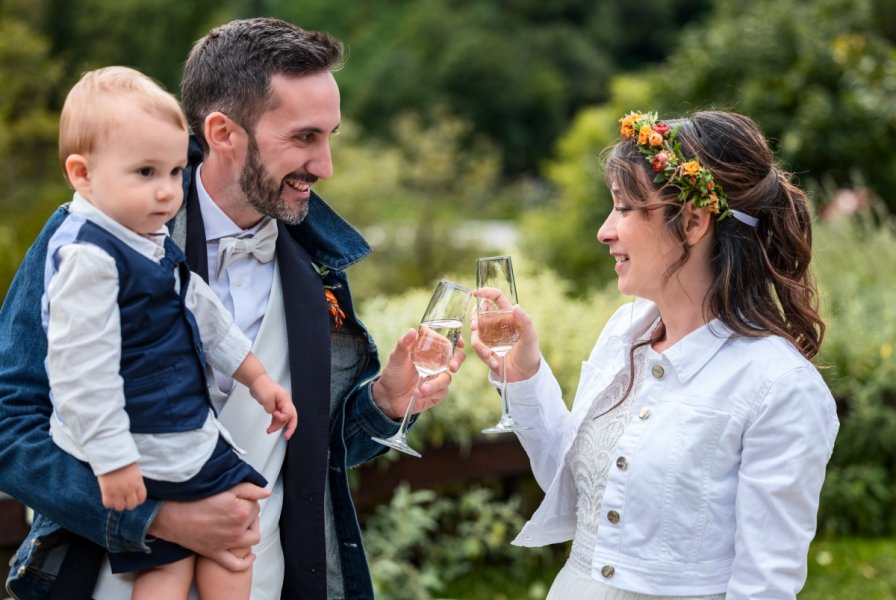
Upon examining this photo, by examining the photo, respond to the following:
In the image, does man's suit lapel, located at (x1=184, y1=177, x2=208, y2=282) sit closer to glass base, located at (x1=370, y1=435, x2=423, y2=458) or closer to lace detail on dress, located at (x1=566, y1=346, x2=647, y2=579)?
glass base, located at (x1=370, y1=435, x2=423, y2=458)

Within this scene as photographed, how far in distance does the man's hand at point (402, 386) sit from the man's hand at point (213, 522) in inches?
22.9

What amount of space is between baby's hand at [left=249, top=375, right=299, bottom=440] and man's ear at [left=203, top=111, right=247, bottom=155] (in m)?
0.59

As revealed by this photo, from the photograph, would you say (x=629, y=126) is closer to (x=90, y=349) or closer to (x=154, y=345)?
(x=154, y=345)

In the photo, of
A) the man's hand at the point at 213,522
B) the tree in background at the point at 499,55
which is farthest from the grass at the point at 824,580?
the tree in background at the point at 499,55

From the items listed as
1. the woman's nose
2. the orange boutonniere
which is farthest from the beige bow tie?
the woman's nose

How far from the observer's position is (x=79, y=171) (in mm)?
2080

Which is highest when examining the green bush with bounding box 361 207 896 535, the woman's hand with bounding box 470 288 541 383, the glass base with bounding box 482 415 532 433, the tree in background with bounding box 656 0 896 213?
the tree in background with bounding box 656 0 896 213

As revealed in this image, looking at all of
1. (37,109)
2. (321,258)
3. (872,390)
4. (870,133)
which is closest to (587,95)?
(37,109)

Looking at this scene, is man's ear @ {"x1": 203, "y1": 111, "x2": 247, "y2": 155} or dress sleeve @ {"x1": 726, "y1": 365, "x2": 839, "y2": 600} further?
man's ear @ {"x1": 203, "y1": 111, "x2": 247, "y2": 155}

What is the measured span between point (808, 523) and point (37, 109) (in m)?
20.3

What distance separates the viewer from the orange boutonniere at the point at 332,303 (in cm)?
277

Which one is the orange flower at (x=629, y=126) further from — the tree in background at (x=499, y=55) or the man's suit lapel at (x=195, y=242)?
the tree in background at (x=499, y=55)

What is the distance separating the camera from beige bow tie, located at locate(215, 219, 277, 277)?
8.41 feet

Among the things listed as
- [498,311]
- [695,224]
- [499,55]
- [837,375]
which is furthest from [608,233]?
[499,55]
